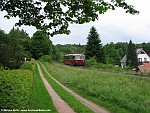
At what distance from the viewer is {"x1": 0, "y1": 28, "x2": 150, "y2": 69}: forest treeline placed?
26.5 m

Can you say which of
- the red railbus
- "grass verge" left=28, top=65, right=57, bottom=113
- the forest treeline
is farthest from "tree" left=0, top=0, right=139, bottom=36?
→ the red railbus

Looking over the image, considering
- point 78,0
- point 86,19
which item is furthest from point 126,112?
point 78,0

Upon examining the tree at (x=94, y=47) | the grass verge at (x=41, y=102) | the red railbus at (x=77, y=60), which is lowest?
the grass verge at (x=41, y=102)

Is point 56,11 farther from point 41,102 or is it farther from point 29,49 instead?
point 29,49

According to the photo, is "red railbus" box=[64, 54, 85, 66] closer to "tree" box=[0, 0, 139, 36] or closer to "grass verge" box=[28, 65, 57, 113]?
"grass verge" box=[28, 65, 57, 113]

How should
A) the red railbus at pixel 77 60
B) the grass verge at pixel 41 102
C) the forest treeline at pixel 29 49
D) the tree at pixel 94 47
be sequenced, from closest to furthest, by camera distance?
the grass verge at pixel 41 102 → the forest treeline at pixel 29 49 → the red railbus at pixel 77 60 → the tree at pixel 94 47

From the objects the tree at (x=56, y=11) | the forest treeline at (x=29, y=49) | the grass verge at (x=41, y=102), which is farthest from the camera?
the forest treeline at (x=29, y=49)

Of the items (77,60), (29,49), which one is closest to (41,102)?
(77,60)

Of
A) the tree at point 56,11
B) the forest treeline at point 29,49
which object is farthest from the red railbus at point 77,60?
the tree at point 56,11

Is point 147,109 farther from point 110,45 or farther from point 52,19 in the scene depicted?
point 110,45

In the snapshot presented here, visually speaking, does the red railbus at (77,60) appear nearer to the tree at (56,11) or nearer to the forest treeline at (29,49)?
the forest treeline at (29,49)

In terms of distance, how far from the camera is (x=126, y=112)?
1176 centimetres

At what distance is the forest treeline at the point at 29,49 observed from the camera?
86.9 ft

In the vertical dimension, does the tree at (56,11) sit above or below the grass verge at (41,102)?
above
